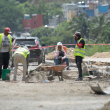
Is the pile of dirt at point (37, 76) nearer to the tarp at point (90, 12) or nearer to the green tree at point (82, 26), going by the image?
the green tree at point (82, 26)

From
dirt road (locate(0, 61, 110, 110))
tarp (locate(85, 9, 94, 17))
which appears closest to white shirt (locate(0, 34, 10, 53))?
dirt road (locate(0, 61, 110, 110))

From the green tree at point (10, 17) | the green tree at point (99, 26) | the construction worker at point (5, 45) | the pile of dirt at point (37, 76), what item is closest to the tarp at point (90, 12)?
the green tree at point (10, 17)

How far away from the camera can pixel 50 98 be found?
26.2 feet

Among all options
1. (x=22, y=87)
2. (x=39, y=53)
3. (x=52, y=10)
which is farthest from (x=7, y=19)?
(x=22, y=87)

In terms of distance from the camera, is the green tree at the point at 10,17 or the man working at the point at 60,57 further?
the green tree at the point at 10,17

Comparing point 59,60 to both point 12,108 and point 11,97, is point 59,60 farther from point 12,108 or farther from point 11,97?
point 12,108

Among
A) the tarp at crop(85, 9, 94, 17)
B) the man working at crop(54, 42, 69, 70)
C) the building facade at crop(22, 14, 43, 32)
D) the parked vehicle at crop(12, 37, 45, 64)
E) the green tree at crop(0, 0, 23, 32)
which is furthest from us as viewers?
the building facade at crop(22, 14, 43, 32)

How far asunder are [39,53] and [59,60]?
5.01 meters

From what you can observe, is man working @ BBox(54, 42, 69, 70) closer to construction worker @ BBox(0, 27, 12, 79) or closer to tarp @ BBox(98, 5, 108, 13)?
construction worker @ BBox(0, 27, 12, 79)

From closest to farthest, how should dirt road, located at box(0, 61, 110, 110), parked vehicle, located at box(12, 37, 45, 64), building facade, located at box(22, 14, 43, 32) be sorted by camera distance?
dirt road, located at box(0, 61, 110, 110) < parked vehicle, located at box(12, 37, 45, 64) < building facade, located at box(22, 14, 43, 32)

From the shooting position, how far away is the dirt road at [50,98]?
6875mm

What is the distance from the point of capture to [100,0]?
172250 millimetres

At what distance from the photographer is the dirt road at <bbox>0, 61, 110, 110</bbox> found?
6875 millimetres

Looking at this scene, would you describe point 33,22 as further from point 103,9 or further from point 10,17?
point 103,9
